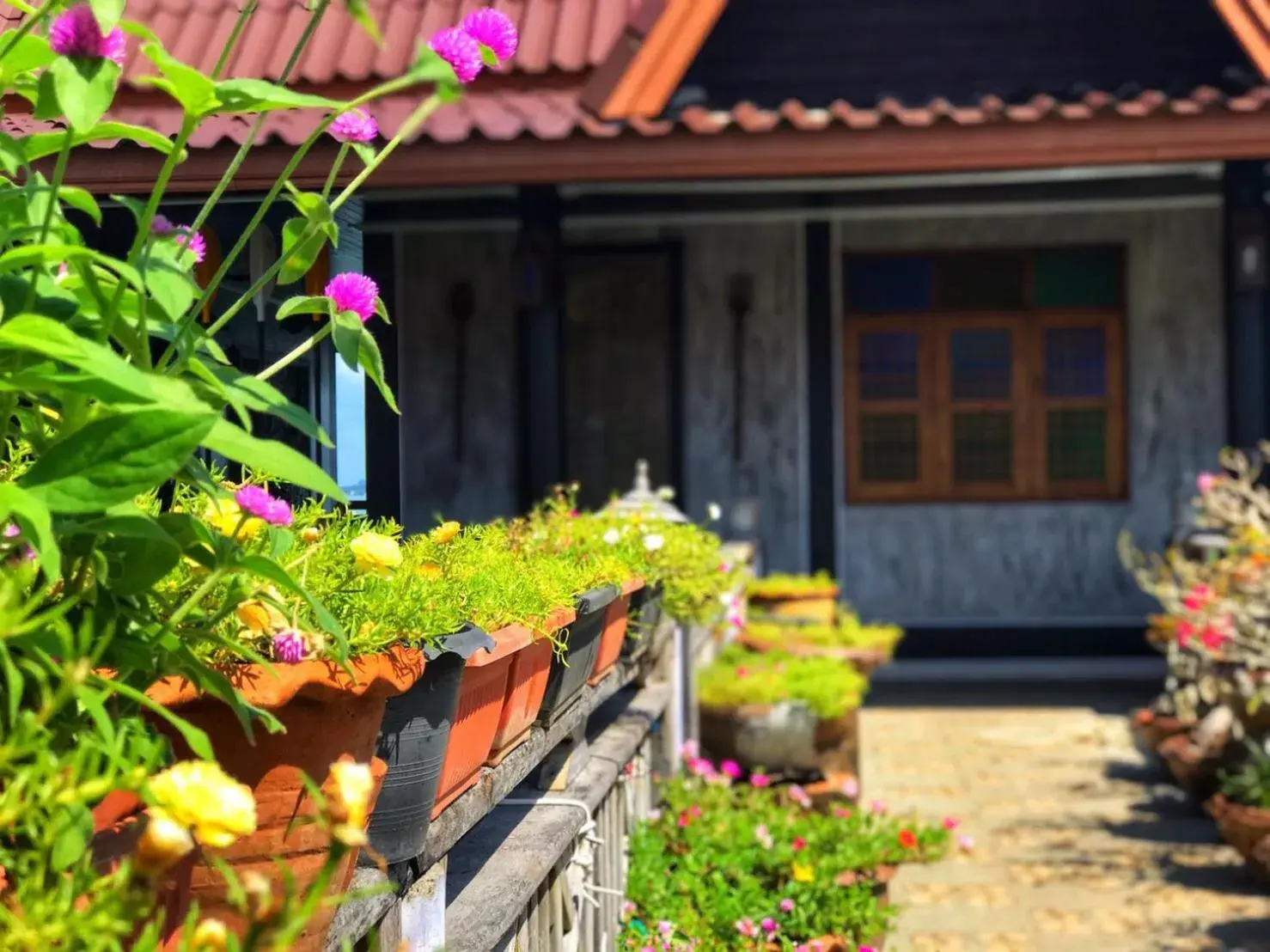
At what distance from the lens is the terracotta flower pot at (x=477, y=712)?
1766mm

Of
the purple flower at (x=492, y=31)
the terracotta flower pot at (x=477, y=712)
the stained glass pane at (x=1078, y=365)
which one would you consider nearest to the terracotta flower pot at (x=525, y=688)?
the terracotta flower pot at (x=477, y=712)

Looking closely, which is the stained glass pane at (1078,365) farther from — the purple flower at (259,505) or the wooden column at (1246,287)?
the purple flower at (259,505)

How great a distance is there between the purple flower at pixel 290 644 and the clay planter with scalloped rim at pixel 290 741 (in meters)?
0.02

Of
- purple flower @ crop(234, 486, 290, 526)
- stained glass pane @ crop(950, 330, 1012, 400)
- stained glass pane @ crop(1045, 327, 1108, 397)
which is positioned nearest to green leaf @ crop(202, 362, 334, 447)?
purple flower @ crop(234, 486, 290, 526)

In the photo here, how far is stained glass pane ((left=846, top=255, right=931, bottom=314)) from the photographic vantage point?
952 cm

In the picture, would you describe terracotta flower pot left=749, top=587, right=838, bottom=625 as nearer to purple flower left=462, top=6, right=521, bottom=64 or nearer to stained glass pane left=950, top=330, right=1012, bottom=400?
stained glass pane left=950, top=330, right=1012, bottom=400

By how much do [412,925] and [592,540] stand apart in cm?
190

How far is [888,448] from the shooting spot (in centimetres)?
965

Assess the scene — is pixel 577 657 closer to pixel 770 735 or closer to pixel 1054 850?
pixel 770 735

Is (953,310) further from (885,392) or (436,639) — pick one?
(436,639)

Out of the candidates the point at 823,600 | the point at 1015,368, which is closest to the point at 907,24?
the point at 1015,368

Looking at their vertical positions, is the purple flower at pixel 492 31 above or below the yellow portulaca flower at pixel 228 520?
above

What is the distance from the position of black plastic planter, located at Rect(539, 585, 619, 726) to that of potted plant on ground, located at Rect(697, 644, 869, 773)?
106 inches

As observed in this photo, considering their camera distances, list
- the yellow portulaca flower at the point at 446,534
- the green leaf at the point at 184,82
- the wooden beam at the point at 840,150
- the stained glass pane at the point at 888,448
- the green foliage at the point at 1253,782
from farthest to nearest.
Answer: the stained glass pane at the point at 888,448 < the wooden beam at the point at 840,150 < the green foliage at the point at 1253,782 < the yellow portulaca flower at the point at 446,534 < the green leaf at the point at 184,82
